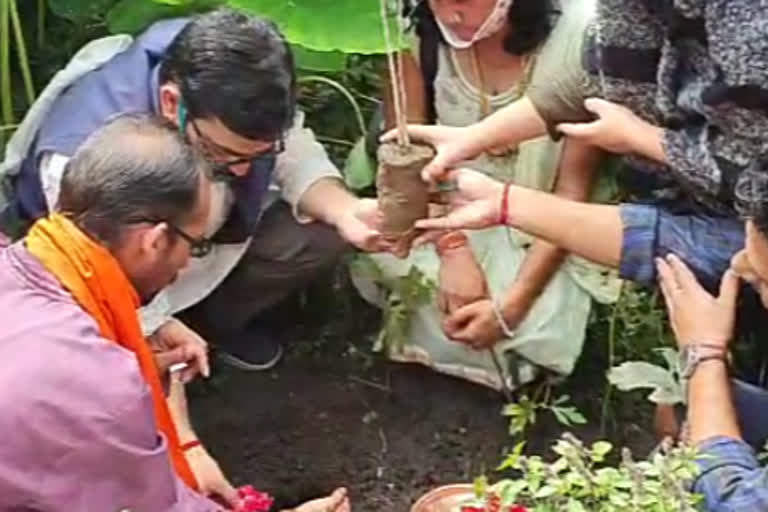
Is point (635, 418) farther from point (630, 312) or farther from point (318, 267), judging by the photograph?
point (318, 267)

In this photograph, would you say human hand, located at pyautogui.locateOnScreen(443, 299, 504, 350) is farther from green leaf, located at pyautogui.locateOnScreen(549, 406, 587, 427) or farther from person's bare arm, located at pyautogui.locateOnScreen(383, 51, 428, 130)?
person's bare arm, located at pyautogui.locateOnScreen(383, 51, 428, 130)

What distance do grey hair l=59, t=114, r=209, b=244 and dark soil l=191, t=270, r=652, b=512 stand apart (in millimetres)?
1017

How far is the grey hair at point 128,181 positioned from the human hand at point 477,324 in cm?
94

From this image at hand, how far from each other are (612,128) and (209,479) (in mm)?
952

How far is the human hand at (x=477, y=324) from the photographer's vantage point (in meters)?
3.55

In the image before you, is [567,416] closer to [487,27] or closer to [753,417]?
[753,417]

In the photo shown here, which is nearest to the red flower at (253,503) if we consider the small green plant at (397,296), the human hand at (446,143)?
the human hand at (446,143)

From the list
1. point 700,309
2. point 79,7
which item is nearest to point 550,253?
point 700,309

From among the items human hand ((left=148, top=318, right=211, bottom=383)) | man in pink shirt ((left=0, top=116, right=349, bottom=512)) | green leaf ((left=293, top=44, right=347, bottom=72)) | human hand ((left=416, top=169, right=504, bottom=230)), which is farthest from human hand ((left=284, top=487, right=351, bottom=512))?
green leaf ((left=293, top=44, right=347, bottom=72))

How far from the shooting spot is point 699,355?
2885 millimetres

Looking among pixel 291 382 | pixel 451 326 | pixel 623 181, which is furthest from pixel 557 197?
pixel 291 382

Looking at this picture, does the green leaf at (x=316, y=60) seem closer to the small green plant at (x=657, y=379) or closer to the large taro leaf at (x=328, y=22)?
the large taro leaf at (x=328, y=22)

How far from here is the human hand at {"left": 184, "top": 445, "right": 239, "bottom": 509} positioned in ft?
10.3

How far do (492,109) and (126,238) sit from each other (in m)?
1.12
